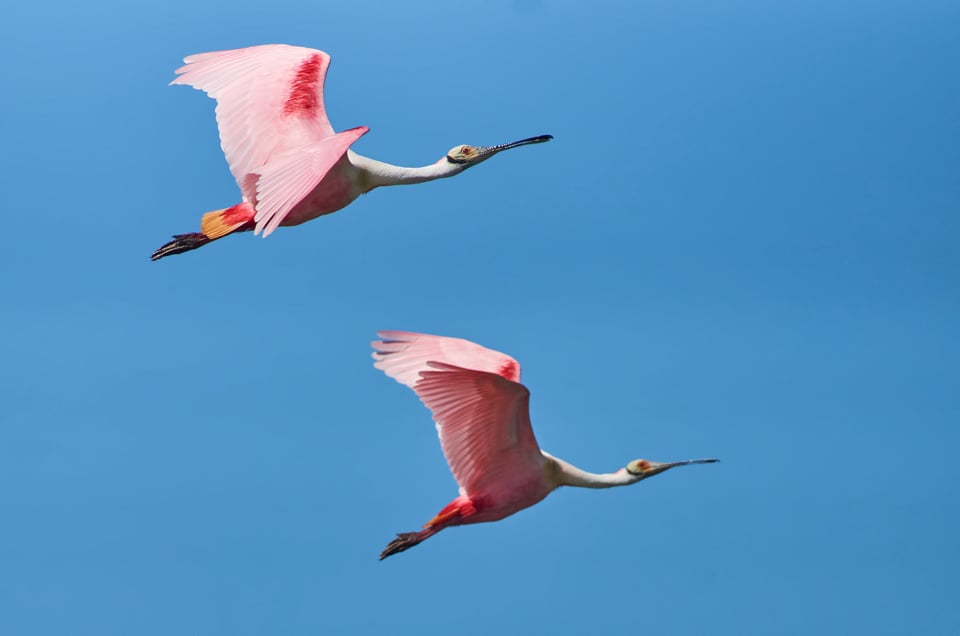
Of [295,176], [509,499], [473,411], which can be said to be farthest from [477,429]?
[295,176]

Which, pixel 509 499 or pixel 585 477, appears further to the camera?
pixel 585 477

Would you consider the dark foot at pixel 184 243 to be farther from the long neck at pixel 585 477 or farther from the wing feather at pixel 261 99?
the long neck at pixel 585 477

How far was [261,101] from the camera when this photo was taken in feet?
40.0

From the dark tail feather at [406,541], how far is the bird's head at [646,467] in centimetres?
162

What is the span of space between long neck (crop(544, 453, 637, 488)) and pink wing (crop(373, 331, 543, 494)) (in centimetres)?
32

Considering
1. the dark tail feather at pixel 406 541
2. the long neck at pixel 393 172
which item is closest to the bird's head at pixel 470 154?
the long neck at pixel 393 172

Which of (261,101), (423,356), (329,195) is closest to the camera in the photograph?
(423,356)

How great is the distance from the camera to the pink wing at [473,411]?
10672 mm

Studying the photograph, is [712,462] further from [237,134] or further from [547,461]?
[237,134]

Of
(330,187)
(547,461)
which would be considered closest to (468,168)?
(330,187)

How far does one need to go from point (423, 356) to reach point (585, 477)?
1.22m

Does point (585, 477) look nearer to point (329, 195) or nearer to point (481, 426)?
point (481, 426)

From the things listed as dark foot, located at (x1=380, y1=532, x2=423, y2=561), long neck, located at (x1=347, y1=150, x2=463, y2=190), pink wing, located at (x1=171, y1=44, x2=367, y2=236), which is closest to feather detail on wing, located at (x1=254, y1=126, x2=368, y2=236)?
pink wing, located at (x1=171, y1=44, x2=367, y2=236)

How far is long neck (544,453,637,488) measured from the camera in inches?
457
